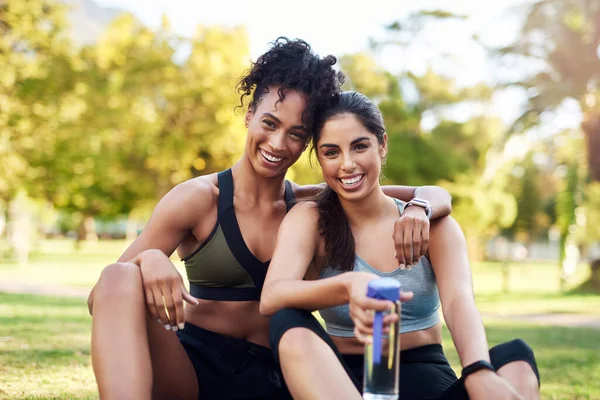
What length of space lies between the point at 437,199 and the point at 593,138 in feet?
62.4

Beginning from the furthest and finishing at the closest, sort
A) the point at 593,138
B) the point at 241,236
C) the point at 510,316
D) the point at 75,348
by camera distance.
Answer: the point at 593,138 < the point at 510,316 < the point at 75,348 < the point at 241,236

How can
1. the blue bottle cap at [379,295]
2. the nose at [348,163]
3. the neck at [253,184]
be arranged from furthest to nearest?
the neck at [253,184], the nose at [348,163], the blue bottle cap at [379,295]

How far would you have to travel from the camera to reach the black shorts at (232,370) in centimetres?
333

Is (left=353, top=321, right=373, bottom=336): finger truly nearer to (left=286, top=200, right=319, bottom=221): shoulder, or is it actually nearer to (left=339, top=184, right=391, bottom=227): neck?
(left=286, top=200, right=319, bottom=221): shoulder

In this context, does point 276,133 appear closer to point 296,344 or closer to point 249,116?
point 249,116

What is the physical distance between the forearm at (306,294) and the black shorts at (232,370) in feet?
2.00

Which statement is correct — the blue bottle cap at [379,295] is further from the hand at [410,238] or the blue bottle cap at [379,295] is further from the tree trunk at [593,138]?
→ the tree trunk at [593,138]

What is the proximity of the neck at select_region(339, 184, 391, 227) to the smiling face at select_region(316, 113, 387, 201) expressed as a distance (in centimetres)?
13

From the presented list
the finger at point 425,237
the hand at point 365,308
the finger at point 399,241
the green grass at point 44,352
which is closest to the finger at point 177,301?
the hand at point 365,308

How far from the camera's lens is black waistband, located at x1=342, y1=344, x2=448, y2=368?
3141 mm

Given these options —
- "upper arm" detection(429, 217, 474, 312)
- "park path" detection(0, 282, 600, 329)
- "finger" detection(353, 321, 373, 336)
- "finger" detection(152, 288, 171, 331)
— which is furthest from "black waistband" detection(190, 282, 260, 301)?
"park path" detection(0, 282, 600, 329)

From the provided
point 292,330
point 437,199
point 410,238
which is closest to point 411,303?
point 410,238

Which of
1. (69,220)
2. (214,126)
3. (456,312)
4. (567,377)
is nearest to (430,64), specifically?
(214,126)

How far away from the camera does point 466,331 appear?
2881 millimetres
